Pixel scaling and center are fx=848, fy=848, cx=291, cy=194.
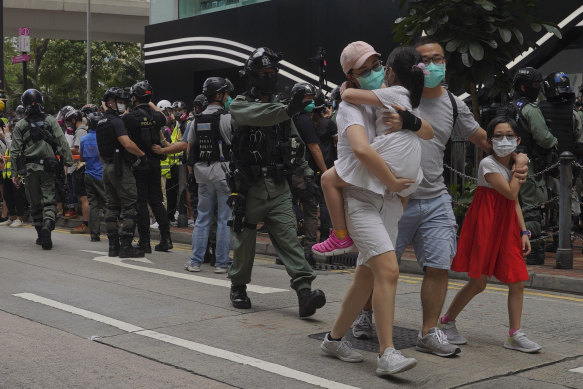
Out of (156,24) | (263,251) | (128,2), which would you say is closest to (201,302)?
(263,251)

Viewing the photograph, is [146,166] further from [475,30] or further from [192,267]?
[475,30]

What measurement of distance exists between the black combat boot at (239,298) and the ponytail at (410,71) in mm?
2774

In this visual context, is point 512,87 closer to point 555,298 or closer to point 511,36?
point 511,36

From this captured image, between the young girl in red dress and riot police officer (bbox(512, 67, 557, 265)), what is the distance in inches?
163

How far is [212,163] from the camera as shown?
938cm

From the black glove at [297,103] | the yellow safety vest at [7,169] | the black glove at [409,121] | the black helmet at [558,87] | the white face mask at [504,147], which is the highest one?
the black helmet at [558,87]

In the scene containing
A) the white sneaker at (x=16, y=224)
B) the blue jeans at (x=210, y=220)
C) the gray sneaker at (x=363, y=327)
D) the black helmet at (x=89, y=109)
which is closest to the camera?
the gray sneaker at (x=363, y=327)

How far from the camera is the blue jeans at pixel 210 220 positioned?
9461 millimetres

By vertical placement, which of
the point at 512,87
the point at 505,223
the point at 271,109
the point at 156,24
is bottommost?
the point at 505,223

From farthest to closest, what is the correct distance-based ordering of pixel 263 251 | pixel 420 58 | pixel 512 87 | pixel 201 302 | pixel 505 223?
1. pixel 263 251
2. pixel 512 87
3. pixel 201 302
4. pixel 505 223
5. pixel 420 58

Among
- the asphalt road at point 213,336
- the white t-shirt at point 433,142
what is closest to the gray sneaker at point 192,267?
the asphalt road at point 213,336

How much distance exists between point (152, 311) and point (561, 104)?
596cm

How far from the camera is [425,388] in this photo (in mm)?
4770

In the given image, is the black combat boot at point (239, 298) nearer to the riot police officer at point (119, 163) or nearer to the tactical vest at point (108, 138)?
the riot police officer at point (119, 163)
